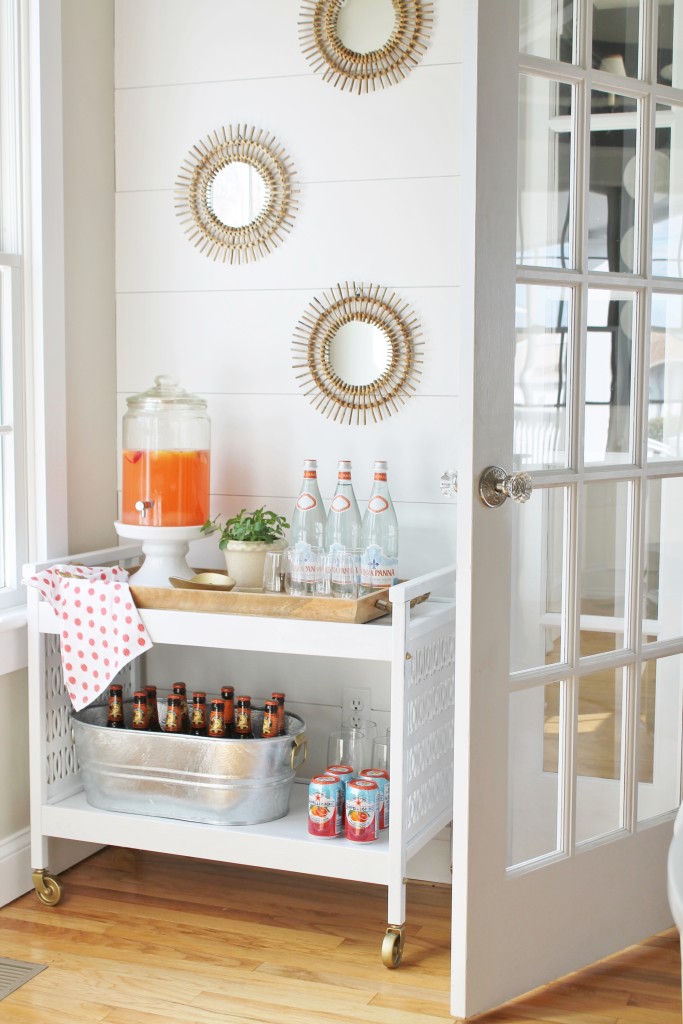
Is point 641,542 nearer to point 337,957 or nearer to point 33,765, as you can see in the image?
point 337,957

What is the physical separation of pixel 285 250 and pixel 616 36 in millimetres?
907

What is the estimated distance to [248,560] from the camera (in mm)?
2514

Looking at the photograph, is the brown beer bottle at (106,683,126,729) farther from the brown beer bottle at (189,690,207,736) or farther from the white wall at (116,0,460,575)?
the white wall at (116,0,460,575)

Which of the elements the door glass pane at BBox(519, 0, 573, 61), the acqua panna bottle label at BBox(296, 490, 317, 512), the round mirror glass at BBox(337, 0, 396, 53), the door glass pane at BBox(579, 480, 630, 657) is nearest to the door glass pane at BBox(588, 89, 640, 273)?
the door glass pane at BBox(519, 0, 573, 61)

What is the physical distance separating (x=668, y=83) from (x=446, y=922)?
1.80 meters

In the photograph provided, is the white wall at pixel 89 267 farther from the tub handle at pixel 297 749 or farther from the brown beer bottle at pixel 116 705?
the tub handle at pixel 297 749

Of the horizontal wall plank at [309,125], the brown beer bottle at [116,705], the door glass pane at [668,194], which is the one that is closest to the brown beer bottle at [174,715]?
the brown beer bottle at [116,705]

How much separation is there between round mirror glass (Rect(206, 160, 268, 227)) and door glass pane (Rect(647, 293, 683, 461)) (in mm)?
989

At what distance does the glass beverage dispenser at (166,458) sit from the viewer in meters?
2.53

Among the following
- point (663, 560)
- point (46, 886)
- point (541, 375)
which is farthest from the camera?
point (46, 886)

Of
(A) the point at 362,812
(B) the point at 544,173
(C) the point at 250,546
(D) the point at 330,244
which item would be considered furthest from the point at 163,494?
(B) the point at 544,173

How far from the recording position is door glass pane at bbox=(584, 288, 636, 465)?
7.08ft

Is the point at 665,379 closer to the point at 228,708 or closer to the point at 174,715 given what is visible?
the point at 228,708

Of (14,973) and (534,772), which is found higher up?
(534,772)
